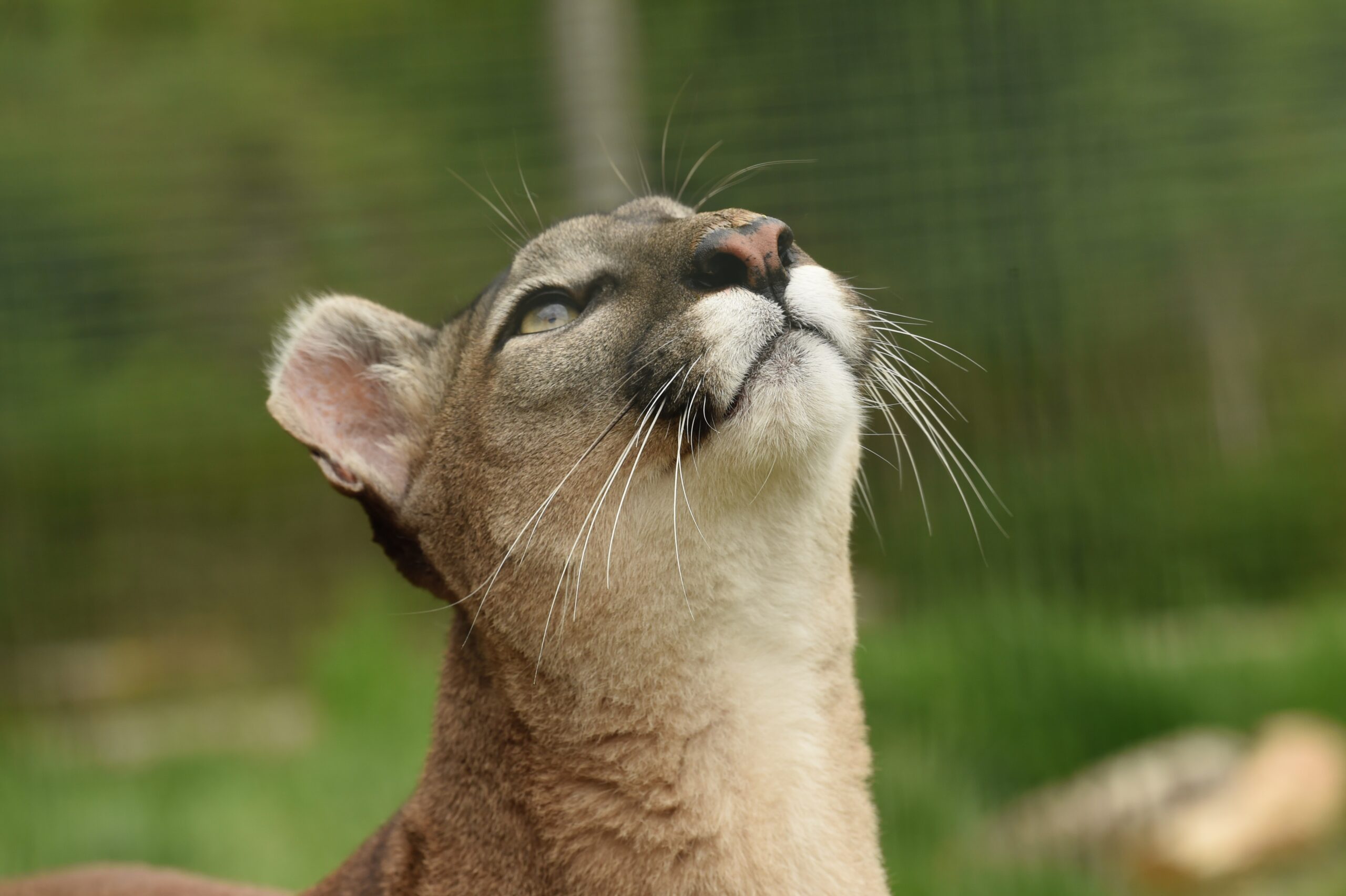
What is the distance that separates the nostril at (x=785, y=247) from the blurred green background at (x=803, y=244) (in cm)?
211

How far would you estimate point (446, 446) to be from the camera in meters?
2.58

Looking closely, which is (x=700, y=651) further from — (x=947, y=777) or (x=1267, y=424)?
(x=1267, y=424)

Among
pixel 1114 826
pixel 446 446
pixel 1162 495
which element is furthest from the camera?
pixel 1162 495

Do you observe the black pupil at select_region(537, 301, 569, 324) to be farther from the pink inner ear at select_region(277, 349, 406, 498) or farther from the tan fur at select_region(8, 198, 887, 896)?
the pink inner ear at select_region(277, 349, 406, 498)

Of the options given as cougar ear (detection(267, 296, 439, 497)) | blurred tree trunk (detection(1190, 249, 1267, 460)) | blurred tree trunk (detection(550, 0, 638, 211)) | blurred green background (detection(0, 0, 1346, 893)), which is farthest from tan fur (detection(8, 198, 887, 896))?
blurred tree trunk (detection(1190, 249, 1267, 460))

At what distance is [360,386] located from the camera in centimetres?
279

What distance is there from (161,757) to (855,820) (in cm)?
482

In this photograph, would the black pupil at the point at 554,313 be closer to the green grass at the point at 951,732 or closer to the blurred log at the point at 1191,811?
the green grass at the point at 951,732

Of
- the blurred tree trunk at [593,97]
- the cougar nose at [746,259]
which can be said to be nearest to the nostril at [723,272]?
the cougar nose at [746,259]

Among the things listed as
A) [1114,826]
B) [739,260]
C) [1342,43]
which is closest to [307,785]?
[1114,826]

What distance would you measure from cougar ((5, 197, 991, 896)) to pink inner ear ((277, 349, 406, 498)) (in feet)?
0.11

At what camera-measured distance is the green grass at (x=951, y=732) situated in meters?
4.80

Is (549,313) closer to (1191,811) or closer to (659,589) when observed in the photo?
(659,589)

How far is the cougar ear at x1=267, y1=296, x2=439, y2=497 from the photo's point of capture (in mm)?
2590
